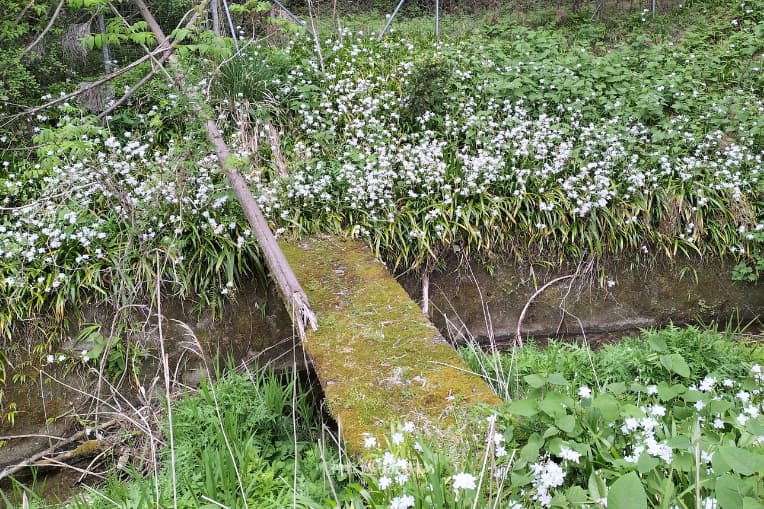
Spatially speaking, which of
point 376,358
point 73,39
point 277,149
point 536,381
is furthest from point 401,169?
point 73,39

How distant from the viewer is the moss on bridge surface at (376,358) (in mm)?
2334

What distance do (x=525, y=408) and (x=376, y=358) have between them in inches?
46.0

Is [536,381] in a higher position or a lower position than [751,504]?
lower

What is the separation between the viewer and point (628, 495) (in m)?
1.22

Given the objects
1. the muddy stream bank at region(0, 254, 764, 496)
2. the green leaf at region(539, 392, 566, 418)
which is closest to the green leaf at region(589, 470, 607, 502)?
the green leaf at region(539, 392, 566, 418)

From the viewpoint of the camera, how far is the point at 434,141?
15.4ft

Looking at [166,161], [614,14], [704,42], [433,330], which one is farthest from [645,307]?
[614,14]

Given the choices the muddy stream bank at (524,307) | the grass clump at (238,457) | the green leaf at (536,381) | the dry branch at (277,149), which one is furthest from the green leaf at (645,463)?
the dry branch at (277,149)

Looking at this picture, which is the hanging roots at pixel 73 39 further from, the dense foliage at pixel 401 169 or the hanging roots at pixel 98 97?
the dense foliage at pixel 401 169

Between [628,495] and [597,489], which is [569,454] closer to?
[597,489]

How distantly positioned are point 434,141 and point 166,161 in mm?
2324

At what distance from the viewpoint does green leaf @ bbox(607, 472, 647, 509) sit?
1.21 metres

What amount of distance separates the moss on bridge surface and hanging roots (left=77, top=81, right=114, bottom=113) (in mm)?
2809

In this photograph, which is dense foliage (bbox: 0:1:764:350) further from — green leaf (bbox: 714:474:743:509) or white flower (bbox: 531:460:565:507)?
green leaf (bbox: 714:474:743:509)
